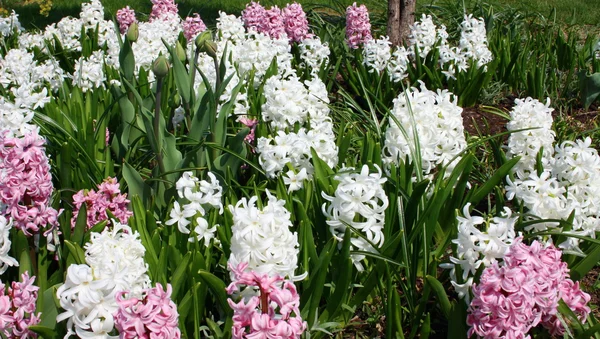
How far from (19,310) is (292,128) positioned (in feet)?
5.15

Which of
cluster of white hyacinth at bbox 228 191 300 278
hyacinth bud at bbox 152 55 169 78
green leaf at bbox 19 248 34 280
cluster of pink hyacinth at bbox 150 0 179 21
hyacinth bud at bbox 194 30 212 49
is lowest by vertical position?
green leaf at bbox 19 248 34 280

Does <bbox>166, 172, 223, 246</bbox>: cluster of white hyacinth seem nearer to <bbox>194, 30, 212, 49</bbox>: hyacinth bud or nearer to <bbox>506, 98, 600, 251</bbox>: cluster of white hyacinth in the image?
<bbox>194, 30, 212, 49</bbox>: hyacinth bud

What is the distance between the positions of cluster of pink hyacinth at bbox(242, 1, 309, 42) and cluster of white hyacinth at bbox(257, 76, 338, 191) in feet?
5.72

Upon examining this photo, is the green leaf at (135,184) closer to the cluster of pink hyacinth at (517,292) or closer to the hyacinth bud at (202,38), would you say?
the hyacinth bud at (202,38)

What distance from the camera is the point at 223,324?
202 centimetres

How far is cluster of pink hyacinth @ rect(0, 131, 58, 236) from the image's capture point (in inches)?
73.4

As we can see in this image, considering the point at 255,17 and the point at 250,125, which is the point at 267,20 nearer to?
the point at 255,17

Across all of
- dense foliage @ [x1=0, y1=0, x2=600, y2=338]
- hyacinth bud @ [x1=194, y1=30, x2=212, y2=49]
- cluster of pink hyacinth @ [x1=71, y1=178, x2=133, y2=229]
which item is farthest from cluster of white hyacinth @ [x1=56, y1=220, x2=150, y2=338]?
hyacinth bud @ [x1=194, y1=30, x2=212, y2=49]

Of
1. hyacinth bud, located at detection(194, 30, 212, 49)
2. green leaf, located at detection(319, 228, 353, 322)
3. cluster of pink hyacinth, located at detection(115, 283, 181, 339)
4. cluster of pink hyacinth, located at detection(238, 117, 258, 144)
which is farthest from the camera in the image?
cluster of pink hyacinth, located at detection(238, 117, 258, 144)

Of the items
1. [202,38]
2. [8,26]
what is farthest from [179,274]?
[8,26]

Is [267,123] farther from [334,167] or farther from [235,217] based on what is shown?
[235,217]

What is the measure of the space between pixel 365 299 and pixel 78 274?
1049 millimetres

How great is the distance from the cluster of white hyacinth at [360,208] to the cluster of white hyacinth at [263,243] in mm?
274

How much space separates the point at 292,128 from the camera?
2982 mm
